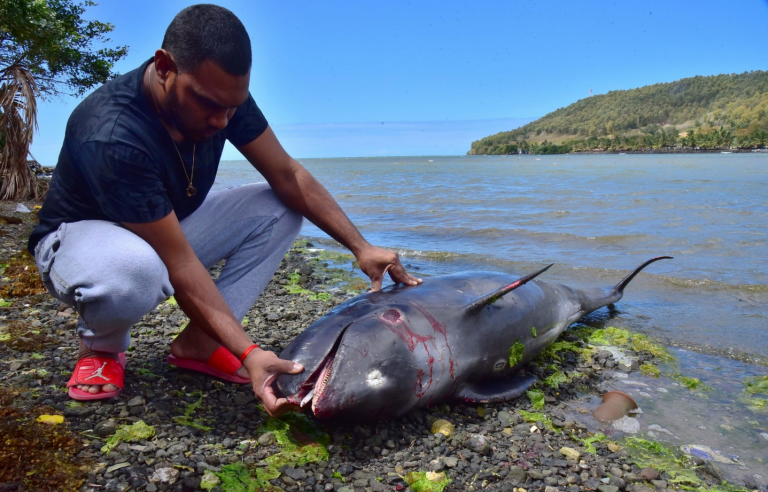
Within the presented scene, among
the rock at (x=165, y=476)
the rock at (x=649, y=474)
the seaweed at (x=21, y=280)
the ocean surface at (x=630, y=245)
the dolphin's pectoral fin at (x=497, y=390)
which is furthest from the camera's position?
the ocean surface at (x=630, y=245)

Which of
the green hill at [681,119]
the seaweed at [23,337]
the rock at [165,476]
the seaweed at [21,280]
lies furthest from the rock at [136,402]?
the green hill at [681,119]

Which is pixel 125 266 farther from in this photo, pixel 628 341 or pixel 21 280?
pixel 628 341

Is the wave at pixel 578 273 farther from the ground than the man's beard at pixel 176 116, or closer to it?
closer to it

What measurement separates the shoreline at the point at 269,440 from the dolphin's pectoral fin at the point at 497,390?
0.07 meters

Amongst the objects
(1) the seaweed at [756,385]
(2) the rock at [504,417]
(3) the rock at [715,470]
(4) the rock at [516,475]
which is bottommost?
(1) the seaweed at [756,385]

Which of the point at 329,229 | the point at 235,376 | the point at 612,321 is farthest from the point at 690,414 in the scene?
the point at 235,376

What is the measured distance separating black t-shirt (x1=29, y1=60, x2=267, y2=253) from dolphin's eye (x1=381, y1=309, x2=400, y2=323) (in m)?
1.33

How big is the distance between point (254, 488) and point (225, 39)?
204cm

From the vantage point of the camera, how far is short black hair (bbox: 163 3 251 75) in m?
2.49

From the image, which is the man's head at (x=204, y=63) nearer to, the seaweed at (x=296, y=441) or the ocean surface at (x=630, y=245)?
the seaweed at (x=296, y=441)

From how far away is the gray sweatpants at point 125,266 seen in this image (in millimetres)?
2721

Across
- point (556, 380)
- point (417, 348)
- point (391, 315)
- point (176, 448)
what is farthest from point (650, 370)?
point (176, 448)

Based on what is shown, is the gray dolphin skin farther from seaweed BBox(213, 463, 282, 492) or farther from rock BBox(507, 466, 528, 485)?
rock BBox(507, 466, 528, 485)

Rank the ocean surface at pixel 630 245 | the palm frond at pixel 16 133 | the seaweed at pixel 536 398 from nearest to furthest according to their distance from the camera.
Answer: the seaweed at pixel 536 398, the ocean surface at pixel 630 245, the palm frond at pixel 16 133
